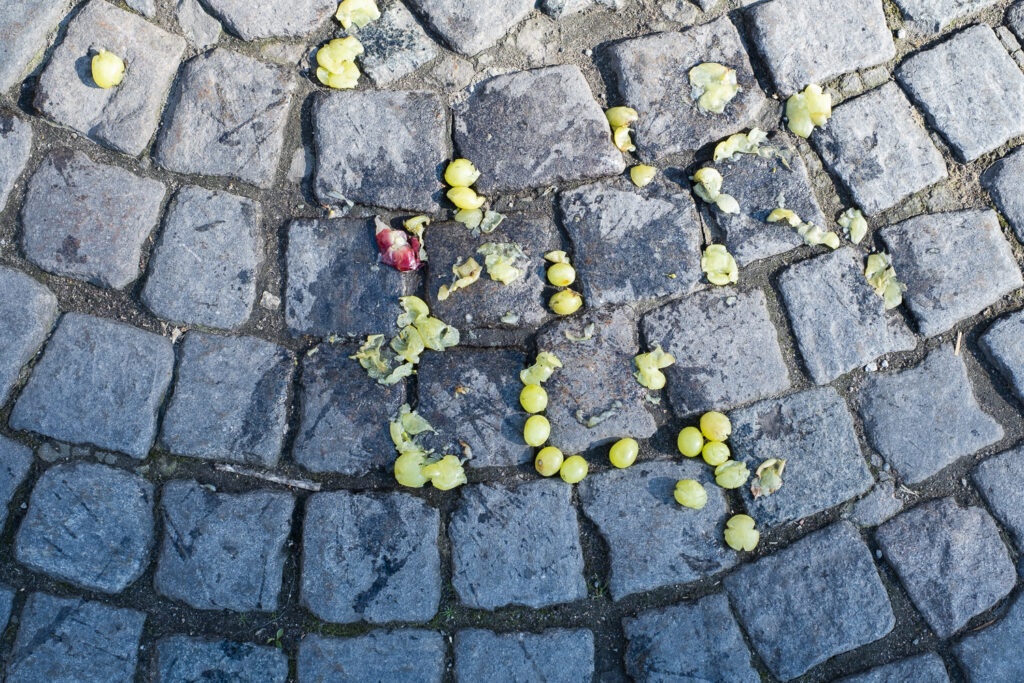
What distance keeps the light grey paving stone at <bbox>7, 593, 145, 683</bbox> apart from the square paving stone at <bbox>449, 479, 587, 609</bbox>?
3.80 feet

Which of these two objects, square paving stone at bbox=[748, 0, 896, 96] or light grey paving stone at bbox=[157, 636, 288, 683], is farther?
square paving stone at bbox=[748, 0, 896, 96]

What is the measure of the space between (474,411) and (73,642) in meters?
1.59

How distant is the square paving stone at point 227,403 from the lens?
8.48 ft

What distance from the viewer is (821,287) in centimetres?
266

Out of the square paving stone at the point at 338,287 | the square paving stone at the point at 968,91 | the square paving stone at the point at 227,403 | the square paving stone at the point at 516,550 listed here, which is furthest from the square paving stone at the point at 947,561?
the square paving stone at the point at 227,403

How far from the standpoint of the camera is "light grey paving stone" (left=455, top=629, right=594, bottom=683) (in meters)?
2.54

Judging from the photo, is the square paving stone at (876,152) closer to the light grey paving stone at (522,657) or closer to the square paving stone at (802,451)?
the square paving stone at (802,451)

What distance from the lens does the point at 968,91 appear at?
9.07 feet

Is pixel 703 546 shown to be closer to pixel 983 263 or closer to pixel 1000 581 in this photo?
pixel 1000 581

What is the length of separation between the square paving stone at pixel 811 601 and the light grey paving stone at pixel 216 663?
1617 mm

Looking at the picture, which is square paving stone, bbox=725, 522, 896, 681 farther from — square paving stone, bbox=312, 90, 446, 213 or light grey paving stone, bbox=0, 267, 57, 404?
light grey paving stone, bbox=0, 267, 57, 404

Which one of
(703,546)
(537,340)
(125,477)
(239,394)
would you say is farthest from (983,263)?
(125,477)

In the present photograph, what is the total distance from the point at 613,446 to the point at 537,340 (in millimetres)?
465

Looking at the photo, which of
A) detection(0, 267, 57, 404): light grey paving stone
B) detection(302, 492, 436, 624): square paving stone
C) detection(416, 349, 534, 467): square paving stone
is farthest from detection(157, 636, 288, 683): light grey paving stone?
detection(0, 267, 57, 404): light grey paving stone
